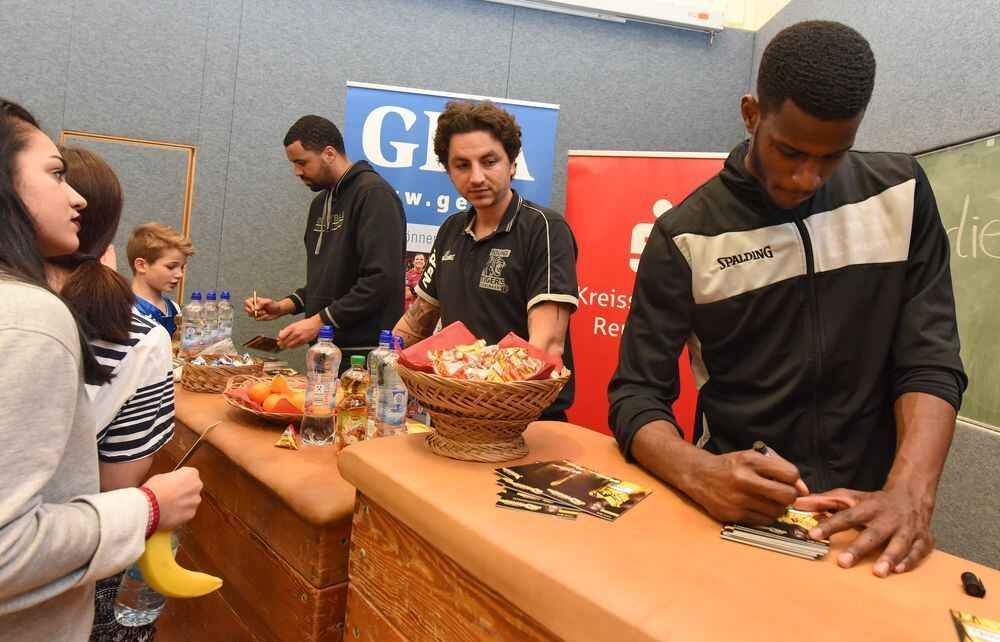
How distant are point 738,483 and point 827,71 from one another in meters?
0.61

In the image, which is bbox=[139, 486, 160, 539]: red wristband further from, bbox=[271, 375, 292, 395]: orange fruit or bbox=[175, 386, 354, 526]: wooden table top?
bbox=[271, 375, 292, 395]: orange fruit

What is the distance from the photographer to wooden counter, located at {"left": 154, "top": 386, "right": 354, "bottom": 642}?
4.14 ft

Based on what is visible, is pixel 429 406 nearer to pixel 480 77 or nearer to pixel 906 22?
pixel 906 22

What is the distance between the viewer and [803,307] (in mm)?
1168

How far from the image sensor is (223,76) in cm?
409

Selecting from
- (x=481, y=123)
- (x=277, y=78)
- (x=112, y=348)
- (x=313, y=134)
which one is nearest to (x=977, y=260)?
(x=481, y=123)

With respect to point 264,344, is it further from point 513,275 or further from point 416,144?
point 416,144

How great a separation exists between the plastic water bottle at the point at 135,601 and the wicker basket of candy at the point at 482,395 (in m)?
0.82

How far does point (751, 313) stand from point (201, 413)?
1.46 meters

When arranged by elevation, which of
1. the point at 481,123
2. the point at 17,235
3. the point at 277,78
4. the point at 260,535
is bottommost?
the point at 260,535

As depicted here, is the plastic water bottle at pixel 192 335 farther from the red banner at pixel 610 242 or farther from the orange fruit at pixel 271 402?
the red banner at pixel 610 242

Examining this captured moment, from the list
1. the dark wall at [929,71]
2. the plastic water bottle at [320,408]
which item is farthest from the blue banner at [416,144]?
the plastic water bottle at [320,408]

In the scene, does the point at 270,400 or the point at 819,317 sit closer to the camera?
the point at 819,317

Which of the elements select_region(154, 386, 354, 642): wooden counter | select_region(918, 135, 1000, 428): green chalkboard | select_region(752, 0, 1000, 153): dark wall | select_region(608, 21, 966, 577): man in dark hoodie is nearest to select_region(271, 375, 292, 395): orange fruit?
select_region(154, 386, 354, 642): wooden counter
